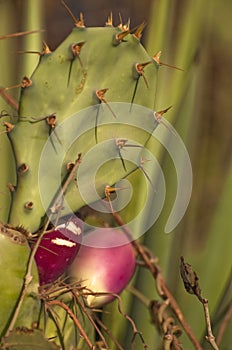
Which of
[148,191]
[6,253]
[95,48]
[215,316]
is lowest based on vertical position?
[215,316]

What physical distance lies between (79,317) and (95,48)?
23 centimetres

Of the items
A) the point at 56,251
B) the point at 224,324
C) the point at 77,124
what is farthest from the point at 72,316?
the point at 224,324

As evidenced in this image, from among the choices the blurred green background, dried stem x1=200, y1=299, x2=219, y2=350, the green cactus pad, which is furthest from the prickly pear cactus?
the blurred green background

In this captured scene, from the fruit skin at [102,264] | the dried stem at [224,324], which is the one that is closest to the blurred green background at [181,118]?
the dried stem at [224,324]

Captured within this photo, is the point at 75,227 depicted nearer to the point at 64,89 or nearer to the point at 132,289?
the point at 64,89

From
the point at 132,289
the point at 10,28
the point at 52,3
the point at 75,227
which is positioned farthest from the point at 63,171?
the point at 52,3

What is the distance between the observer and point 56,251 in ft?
2.18

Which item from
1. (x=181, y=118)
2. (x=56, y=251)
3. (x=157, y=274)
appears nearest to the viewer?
(x=56, y=251)

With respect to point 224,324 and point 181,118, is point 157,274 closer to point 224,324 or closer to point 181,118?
point 224,324

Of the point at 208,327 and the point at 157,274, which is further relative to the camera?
the point at 157,274

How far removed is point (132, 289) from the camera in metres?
0.93

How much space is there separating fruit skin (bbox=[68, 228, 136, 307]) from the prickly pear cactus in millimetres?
49

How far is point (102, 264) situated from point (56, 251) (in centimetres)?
9

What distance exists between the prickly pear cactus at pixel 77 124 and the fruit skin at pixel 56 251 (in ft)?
0.05
